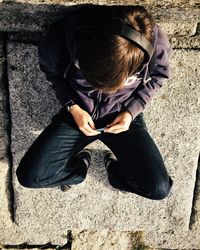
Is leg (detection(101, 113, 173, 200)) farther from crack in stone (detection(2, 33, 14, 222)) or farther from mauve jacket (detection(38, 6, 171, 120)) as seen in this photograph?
crack in stone (detection(2, 33, 14, 222))

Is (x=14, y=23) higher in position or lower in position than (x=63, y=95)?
higher

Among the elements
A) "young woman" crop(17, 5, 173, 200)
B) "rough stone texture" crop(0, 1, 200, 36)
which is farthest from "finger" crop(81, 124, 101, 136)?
"rough stone texture" crop(0, 1, 200, 36)

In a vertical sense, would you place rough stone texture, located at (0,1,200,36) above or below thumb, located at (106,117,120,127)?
above

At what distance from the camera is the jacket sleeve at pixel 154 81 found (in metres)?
2.38

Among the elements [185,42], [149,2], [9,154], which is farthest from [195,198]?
[149,2]

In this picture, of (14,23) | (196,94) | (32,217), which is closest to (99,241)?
(32,217)

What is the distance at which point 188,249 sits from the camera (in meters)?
3.38

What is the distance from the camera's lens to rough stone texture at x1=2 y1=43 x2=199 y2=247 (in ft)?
9.23

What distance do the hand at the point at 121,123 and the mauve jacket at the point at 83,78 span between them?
0.03m

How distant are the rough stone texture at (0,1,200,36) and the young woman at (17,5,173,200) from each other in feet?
0.25

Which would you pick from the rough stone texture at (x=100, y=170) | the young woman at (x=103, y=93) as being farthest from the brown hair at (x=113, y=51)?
the rough stone texture at (x=100, y=170)

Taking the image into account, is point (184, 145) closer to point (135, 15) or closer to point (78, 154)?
point (78, 154)

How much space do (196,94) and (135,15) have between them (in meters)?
1.03

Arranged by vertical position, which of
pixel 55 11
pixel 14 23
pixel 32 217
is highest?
pixel 55 11
